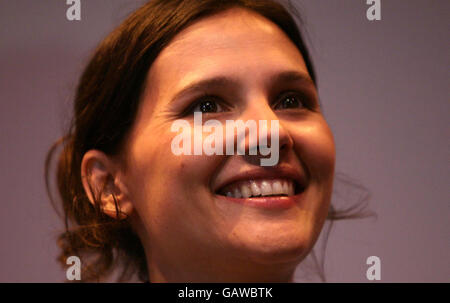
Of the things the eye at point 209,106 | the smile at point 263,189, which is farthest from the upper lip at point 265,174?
the eye at point 209,106

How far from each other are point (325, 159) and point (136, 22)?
471 mm

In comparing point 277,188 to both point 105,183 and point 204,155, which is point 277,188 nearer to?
point 204,155

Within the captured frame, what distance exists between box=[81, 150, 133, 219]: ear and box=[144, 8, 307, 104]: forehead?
0.20m

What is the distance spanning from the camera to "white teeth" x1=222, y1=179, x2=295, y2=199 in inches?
38.2

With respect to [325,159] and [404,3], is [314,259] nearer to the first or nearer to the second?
[325,159]

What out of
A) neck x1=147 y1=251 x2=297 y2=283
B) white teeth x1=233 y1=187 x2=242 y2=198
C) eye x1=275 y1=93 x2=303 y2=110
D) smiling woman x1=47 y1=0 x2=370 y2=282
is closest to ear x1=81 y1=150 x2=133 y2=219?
smiling woman x1=47 y1=0 x2=370 y2=282

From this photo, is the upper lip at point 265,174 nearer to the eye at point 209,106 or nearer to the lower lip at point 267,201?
the lower lip at point 267,201

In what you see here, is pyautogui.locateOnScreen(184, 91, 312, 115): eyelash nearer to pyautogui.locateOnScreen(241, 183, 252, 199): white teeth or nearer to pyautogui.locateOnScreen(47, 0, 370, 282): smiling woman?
pyautogui.locateOnScreen(47, 0, 370, 282): smiling woman

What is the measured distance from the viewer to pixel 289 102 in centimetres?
109

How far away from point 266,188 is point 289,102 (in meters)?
0.21

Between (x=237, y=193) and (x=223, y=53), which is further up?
(x=223, y=53)

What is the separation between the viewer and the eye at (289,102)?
3.52 feet

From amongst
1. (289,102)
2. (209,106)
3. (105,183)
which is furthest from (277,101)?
(105,183)

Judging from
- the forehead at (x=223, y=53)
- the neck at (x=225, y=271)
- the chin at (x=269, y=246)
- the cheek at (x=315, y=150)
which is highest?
the forehead at (x=223, y=53)
